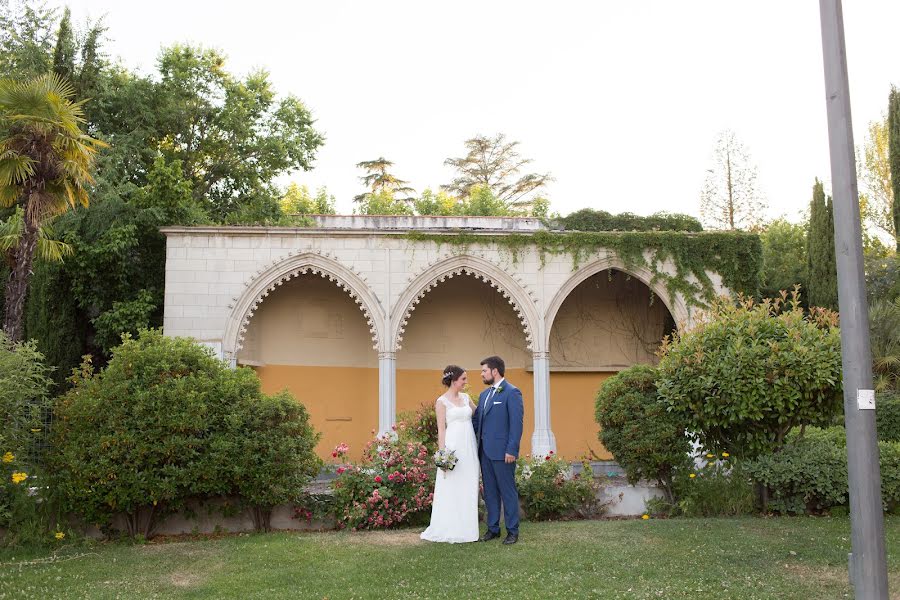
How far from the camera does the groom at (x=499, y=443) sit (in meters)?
7.04

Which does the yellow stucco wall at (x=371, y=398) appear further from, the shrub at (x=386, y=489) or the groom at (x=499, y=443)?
the groom at (x=499, y=443)

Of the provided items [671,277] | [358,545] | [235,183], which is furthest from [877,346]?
[235,183]

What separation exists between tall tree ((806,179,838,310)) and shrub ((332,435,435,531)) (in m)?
14.1

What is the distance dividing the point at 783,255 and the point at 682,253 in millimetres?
12540

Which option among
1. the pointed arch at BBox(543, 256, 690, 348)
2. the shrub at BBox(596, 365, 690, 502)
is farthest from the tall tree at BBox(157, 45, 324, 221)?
the shrub at BBox(596, 365, 690, 502)

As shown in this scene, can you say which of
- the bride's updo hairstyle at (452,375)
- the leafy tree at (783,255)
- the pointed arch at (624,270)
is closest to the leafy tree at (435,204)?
the leafy tree at (783,255)

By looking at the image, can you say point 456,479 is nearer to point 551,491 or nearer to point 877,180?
point 551,491

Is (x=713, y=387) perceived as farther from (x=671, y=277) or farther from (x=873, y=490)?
(x=671, y=277)

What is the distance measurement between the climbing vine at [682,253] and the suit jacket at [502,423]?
7975 mm

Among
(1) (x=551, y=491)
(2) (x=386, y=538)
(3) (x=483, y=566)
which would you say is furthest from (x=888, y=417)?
(3) (x=483, y=566)

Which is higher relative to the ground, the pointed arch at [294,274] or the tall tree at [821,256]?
the tall tree at [821,256]

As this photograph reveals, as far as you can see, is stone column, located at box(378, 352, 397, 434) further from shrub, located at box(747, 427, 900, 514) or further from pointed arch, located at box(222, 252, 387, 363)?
shrub, located at box(747, 427, 900, 514)

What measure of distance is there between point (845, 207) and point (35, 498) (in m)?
7.59

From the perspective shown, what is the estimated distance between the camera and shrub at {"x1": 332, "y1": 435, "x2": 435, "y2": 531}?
8.37m
